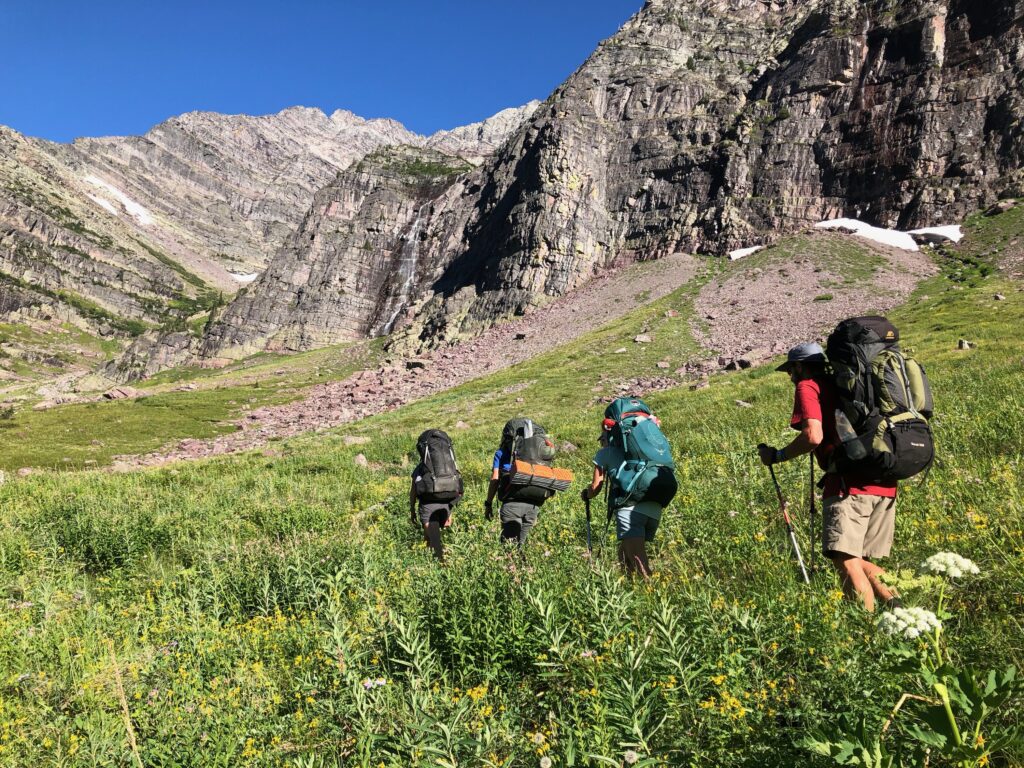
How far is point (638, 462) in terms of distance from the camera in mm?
6129

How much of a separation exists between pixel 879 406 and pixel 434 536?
19.6 feet

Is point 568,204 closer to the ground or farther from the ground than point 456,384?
farther from the ground

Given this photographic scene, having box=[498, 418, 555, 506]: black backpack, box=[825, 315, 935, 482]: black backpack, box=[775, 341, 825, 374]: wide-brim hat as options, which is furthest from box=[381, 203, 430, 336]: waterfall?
box=[825, 315, 935, 482]: black backpack

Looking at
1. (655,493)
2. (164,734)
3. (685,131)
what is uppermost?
(685,131)

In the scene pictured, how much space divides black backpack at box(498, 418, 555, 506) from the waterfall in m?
91.0

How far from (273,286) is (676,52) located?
83.0m

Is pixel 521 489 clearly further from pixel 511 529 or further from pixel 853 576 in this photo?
pixel 853 576

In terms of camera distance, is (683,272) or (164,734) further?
(683,272)

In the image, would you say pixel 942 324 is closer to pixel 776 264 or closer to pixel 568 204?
pixel 776 264

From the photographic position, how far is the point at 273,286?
108500 millimetres

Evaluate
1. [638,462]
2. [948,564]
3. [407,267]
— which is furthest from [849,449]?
[407,267]

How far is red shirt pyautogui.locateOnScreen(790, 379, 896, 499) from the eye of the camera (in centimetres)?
460

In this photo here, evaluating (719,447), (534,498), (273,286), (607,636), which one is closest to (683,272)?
(719,447)

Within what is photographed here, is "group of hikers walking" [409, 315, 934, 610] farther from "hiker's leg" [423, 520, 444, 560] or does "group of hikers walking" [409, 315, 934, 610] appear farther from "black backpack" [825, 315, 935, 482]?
"hiker's leg" [423, 520, 444, 560]
